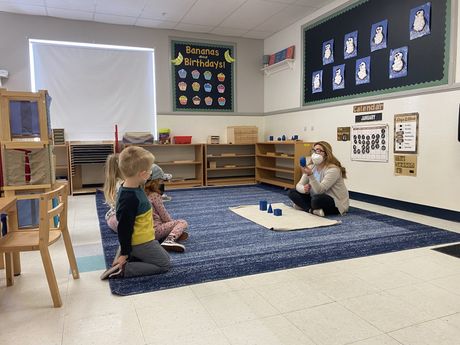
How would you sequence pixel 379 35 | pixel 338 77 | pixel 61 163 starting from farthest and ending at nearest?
1. pixel 61 163
2. pixel 338 77
3. pixel 379 35

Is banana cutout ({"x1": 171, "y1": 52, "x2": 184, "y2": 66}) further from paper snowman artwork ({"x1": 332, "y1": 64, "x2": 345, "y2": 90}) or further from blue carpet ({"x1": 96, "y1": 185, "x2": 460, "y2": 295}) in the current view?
blue carpet ({"x1": 96, "y1": 185, "x2": 460, "y2": 295})

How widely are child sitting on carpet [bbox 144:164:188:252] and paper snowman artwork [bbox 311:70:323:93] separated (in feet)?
12.0

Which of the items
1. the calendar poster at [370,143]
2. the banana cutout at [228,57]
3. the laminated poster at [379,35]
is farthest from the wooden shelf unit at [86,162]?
the laminated poster at [379,35]

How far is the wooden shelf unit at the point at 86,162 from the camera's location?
5.66 m

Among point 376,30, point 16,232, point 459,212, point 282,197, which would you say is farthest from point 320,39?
point 16,232

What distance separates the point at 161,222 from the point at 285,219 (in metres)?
1.40

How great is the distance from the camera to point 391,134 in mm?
4418

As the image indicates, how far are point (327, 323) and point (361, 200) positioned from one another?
361cm

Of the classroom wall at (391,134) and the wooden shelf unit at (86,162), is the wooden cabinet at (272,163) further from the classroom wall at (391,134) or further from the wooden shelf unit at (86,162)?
the wooden shelf unit at (86,162)

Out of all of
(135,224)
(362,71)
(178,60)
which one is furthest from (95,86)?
(135,224)

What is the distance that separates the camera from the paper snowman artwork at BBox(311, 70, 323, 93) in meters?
5.62

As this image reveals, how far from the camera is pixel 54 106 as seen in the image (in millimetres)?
5918

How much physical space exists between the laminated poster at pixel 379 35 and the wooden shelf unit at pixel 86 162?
4.22 m

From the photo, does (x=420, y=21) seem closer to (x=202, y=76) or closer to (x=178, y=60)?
(x=202, y=76)
